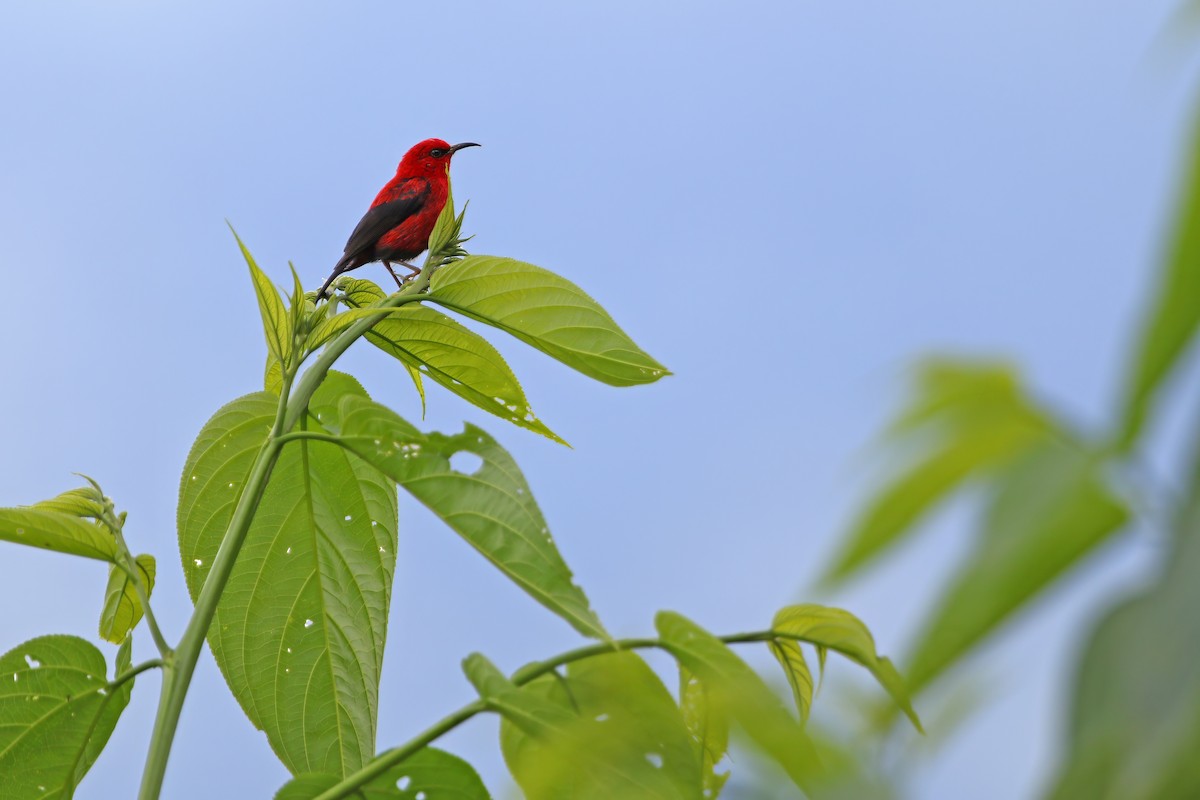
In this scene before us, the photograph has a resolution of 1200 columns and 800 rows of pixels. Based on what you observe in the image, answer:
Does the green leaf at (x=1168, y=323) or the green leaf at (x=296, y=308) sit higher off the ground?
the green leaf at (x=296, y=308)

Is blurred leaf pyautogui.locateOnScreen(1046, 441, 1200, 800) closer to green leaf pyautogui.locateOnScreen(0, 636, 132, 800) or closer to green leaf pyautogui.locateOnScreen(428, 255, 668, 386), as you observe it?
green leaf pyautogui.locateOnScreen(428, 255, 668, 386)

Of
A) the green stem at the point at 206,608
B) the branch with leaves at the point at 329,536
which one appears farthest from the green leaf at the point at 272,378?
the green stem at the point at 206,608

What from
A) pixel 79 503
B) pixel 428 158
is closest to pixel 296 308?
pixel 79 503

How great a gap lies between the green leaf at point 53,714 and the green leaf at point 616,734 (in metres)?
0.56

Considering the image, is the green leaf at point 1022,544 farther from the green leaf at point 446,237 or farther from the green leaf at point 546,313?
the green leaf at point 446,237

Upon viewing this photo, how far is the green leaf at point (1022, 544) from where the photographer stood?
29 centimetres

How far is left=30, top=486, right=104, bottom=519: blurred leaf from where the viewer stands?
140cm

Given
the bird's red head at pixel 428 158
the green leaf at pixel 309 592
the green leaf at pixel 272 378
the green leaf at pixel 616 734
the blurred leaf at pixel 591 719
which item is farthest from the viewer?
the bird's red head at pixel 428 158

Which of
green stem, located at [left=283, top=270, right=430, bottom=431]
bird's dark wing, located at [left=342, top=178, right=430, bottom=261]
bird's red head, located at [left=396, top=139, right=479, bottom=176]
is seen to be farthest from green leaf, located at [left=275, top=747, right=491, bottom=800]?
bird's red head, located at [left=396, top=139, right=479, bottom=176]

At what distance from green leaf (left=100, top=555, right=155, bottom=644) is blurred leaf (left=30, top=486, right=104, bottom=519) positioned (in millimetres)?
76

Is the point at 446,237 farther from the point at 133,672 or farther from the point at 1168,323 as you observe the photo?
the point at 1168,323

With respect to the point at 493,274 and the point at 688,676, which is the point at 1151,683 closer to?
the point at 688,676

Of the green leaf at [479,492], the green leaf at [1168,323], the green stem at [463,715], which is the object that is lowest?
the green leaf at [1168,323]

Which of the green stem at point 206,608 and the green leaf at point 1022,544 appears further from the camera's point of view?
the green stem at point 206,608
